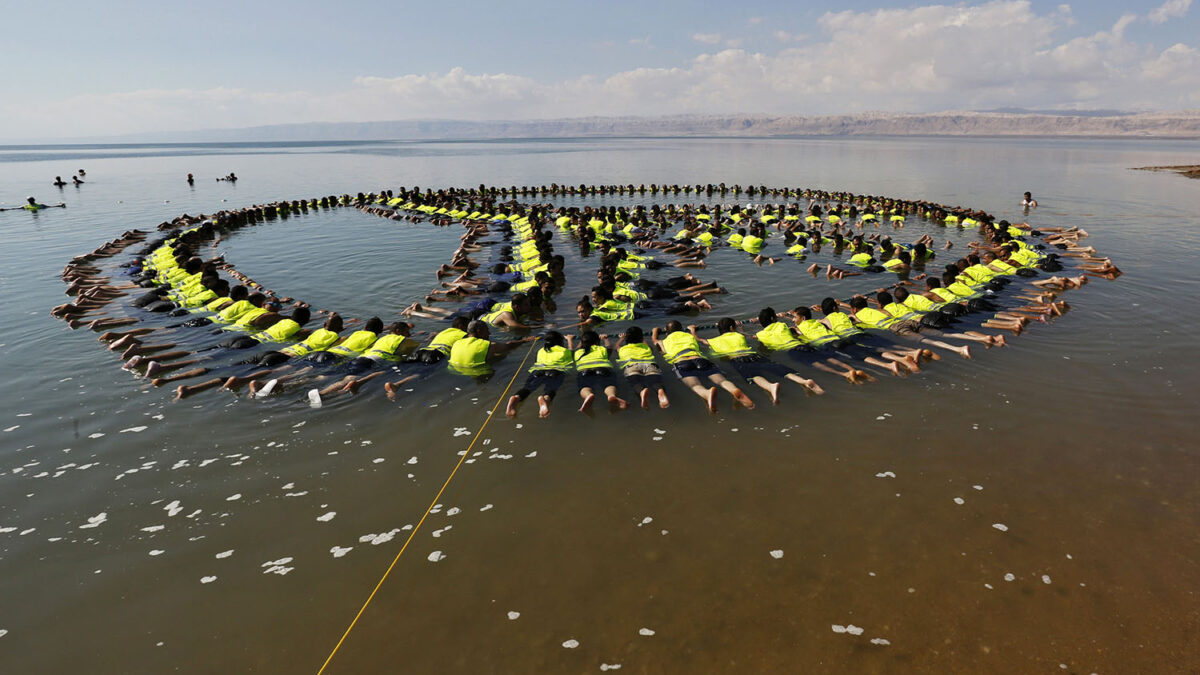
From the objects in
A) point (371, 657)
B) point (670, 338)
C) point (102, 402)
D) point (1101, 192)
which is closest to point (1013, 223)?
point (1101, 192)

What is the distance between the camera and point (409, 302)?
19641 mm

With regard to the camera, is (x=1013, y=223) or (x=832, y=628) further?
(x=1013, y=223)

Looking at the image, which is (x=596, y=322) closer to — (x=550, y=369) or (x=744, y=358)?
(x=550, y=369)

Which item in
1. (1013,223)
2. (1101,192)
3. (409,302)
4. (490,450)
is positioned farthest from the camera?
(1101,192)

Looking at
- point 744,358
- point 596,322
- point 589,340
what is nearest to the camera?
point 589,340

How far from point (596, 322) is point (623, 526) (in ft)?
30.6

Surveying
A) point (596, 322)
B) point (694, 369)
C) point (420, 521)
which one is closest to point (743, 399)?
point (694, 369)

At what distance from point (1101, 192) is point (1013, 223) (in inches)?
857

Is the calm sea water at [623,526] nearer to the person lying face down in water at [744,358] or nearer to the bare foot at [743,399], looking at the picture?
the bare foot at [743,399]

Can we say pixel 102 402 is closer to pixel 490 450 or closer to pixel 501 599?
pixel 490 450

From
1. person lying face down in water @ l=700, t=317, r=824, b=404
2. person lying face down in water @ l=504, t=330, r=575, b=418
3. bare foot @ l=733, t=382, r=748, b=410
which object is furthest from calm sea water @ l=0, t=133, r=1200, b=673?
person lying face down in water @ l=700, t=317, r=824, b=404

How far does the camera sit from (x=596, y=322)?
1675 cm

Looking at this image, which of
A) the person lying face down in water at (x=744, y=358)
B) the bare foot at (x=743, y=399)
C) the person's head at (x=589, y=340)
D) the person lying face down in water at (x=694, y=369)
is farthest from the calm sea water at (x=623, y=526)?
the person's head at (x=589, y=340)

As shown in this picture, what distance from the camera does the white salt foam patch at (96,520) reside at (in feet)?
26.9
